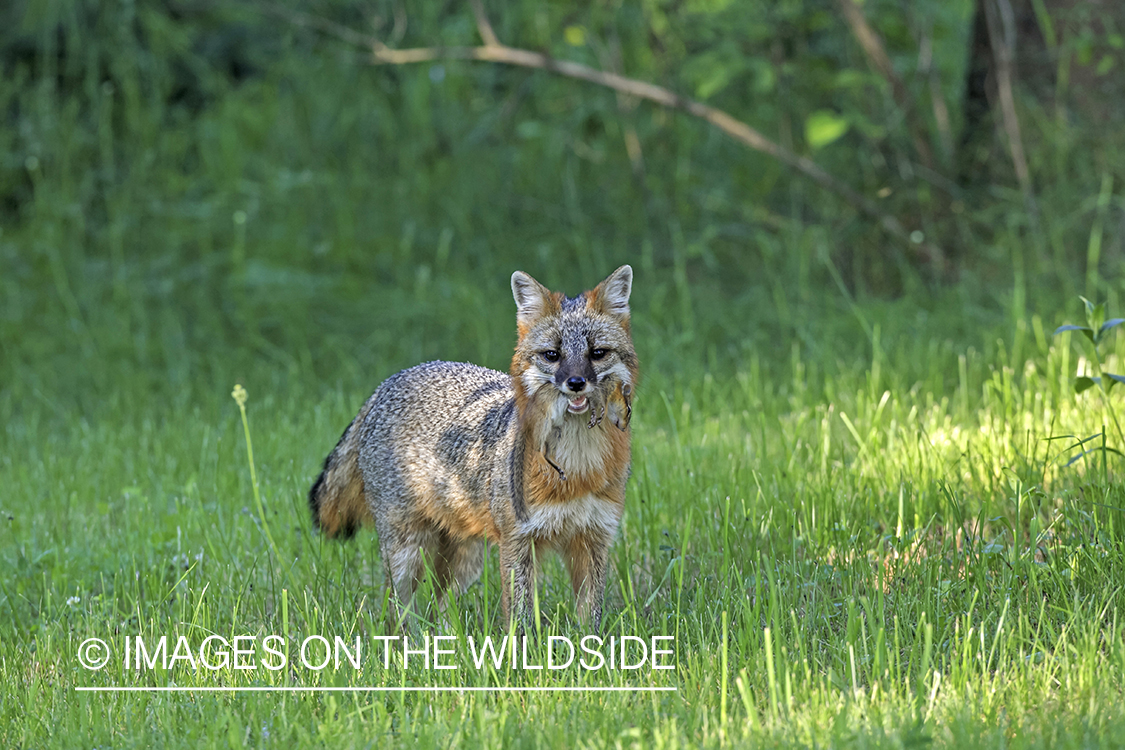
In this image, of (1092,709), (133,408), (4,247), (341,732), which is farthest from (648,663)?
(4,247)

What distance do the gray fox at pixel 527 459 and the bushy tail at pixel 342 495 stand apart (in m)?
0.19

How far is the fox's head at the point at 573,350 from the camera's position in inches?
155

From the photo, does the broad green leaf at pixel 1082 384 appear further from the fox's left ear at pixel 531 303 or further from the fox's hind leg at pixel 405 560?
the fox's hind leg at pixel 405 560

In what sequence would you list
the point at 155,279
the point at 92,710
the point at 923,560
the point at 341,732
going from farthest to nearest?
the point at 155,279
the point at 923,560
the point at 92,710
the point at 341,732

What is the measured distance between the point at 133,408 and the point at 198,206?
9.62 feet

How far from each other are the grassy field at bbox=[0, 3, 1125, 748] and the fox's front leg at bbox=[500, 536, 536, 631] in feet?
0.43

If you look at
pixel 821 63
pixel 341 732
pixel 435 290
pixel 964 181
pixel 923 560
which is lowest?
pixel 341 732

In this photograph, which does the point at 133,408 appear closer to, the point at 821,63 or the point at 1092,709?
the point at 821,63

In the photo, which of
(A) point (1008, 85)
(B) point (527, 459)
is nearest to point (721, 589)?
(B) point (527, 459)

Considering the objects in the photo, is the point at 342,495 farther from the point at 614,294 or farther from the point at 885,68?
the point at 885,68

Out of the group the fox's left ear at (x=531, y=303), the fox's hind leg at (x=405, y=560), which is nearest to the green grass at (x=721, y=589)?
the fox's hind leg at (x=405, y=560)

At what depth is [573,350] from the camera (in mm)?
3973

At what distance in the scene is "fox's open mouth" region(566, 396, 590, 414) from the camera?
3.91m

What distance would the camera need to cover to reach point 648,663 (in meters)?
3.79
